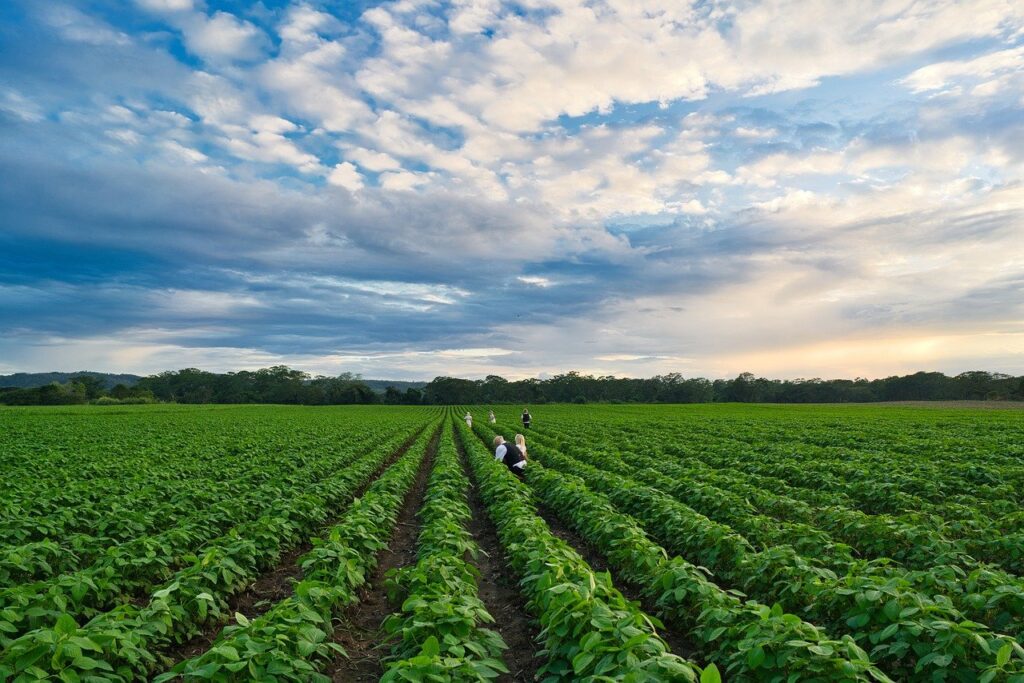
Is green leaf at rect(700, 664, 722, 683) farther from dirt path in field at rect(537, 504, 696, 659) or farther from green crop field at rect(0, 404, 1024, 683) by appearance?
dirt path in field at rect(537, 504, 696, 659)

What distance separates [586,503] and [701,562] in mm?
3247

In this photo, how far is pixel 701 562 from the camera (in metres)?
8.11

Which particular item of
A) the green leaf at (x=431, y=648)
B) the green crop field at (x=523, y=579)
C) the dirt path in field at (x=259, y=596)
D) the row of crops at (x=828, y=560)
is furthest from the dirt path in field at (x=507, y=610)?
the dirt path in field at (x=259, y=596)

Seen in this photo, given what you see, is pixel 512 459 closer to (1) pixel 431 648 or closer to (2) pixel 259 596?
(2) pixel 259 596

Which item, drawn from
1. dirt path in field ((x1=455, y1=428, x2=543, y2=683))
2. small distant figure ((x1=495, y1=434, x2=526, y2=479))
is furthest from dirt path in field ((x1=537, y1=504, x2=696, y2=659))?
small distant figure ((x1=495, y1=434, x2=526, y2=479))

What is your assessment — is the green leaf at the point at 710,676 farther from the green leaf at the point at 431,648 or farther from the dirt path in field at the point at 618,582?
the dirt path in field at the point at 618,582

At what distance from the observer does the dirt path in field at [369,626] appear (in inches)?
241

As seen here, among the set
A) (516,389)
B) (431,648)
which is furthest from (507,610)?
(516,389)

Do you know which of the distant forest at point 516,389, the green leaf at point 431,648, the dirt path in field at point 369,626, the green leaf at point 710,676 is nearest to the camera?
the green leaf at point 710,676

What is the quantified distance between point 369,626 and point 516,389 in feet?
513

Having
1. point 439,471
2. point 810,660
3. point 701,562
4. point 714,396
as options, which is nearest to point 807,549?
point 701,562

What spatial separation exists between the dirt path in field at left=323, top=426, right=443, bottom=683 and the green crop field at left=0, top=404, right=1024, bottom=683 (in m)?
0.04

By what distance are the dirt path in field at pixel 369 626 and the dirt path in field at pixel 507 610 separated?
1424 mm

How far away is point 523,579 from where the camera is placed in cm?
652
